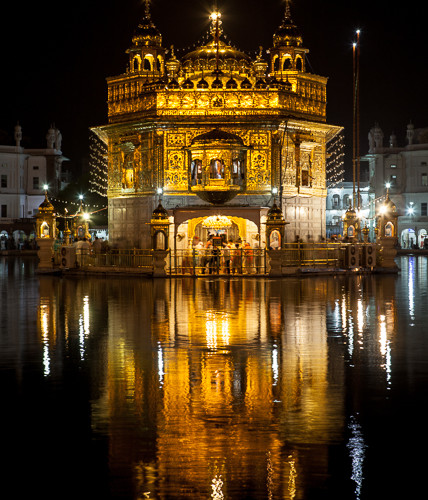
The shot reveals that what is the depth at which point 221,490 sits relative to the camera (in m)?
6.67

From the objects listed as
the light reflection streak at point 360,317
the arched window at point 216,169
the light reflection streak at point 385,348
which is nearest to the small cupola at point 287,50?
the arched window at point 216,169

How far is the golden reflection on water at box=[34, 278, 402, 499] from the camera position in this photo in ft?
23.8

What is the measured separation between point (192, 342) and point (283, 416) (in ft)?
17.7

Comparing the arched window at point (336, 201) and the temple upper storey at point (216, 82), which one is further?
the arched window at point (336, 201)

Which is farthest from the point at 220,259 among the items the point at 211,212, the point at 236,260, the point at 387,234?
the point at 387,234

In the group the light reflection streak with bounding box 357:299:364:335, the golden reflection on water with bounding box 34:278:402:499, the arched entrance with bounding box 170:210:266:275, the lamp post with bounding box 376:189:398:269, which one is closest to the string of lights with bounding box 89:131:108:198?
the arched entrance with bounding box 170:210:266:275

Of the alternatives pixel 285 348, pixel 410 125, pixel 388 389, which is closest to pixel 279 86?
pixel 285 348

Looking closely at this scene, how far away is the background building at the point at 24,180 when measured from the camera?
9694 cm

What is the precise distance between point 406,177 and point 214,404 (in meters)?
85.8

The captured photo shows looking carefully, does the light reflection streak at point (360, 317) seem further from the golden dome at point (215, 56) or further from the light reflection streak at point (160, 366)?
the golden dome at point (215, 56)

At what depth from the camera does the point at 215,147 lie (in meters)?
40.7

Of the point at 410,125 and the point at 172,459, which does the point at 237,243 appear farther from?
the point at 410,125

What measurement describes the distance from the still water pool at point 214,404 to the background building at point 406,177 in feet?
242

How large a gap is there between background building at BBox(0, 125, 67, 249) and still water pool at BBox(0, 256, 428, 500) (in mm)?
80293
